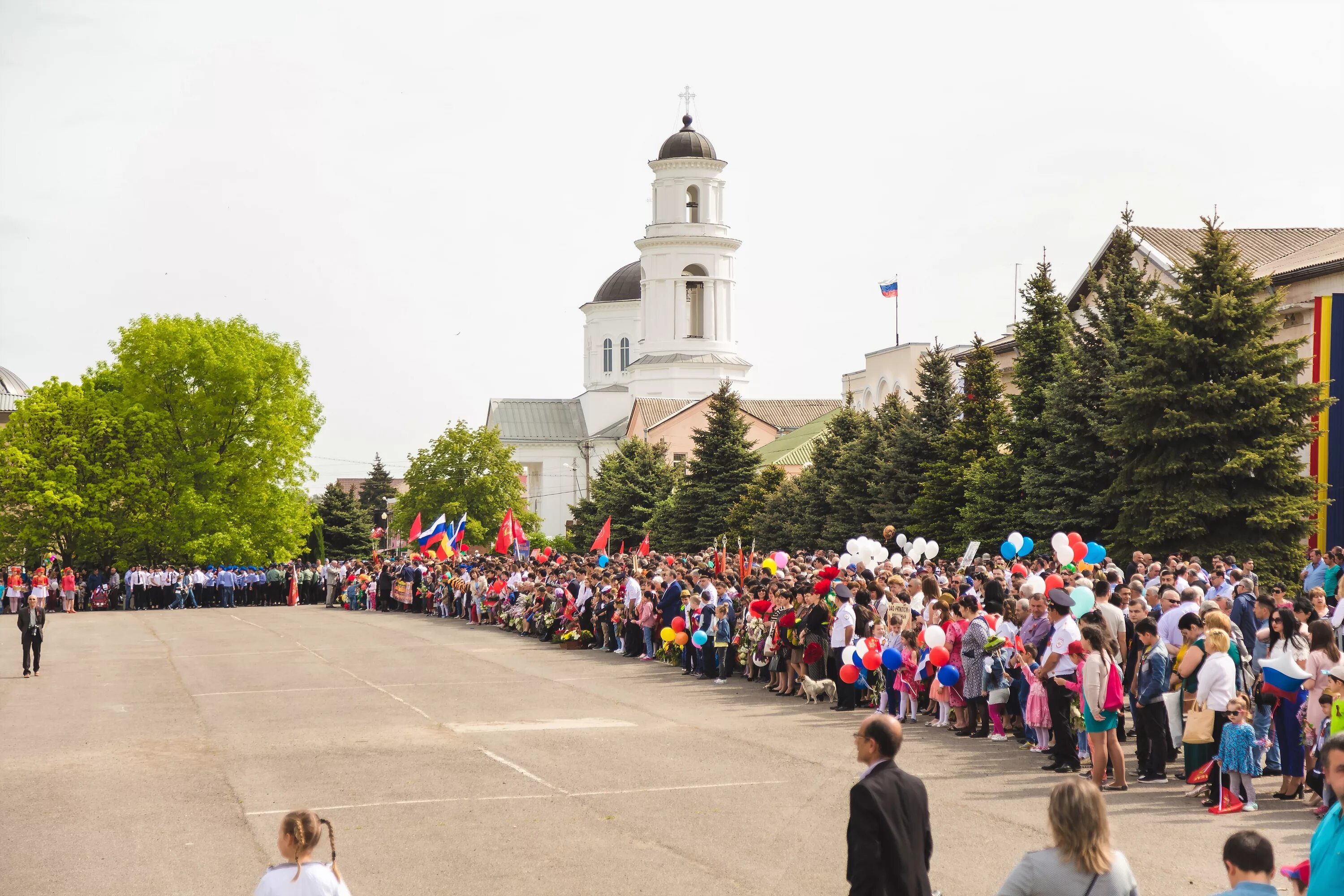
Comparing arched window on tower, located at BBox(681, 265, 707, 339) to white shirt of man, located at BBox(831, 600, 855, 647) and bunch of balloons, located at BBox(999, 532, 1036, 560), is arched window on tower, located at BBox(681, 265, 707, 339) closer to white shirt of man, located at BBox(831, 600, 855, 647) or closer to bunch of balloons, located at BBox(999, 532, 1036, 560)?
bunch of balloons, located at BBox(999, 532, 1036, 560)

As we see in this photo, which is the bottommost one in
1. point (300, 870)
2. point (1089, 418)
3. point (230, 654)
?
point (230, 654)

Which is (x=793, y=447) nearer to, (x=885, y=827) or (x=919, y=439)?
(x=919, y=439)

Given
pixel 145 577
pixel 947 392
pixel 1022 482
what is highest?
pixel 947 392

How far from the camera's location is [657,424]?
96875 mm

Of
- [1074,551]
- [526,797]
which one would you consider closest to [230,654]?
[1074,551]

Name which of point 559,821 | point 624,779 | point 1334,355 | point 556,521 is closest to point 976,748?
point 624,779

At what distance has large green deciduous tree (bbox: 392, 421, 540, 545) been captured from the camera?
7975 cm

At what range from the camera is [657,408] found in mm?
101500

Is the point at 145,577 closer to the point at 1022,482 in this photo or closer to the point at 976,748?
the point at 1022,482

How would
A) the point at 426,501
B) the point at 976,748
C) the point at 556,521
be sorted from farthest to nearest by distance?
the point at 556,521 → the point at 426,501 → the point at 976,748

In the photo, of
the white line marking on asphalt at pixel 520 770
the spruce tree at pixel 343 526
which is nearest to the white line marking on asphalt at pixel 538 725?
the white line marking on asphalt at pixel 520 770

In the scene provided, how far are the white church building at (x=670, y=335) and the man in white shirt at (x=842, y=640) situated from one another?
251 feet

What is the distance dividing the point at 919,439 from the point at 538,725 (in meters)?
25.7

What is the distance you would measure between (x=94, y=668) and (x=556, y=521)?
92.1 meters
